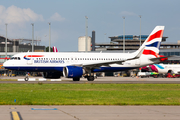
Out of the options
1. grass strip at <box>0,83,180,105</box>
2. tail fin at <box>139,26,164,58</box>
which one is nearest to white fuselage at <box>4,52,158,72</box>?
tail fin at <box>139,26,164,58</box>

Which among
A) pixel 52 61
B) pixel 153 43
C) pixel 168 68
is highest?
pixel 153 43

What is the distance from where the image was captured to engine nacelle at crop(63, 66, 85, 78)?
43.3 m

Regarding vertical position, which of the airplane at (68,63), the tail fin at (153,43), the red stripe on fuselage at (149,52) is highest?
the tail fin at (153,43)

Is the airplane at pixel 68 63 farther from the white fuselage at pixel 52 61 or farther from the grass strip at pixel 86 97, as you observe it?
the grass strip at pixel 86 97

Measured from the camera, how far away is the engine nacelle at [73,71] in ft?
142

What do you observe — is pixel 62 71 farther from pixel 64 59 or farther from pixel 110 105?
pixel 110 105

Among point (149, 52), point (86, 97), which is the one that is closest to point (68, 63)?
point (149, 52)

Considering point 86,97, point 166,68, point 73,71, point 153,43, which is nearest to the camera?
point 86,97

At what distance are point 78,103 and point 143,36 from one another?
172 metres

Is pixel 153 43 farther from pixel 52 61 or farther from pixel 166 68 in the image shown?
pixel 166 68

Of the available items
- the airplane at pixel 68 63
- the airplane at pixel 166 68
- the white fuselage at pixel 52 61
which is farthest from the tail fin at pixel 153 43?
the airplane at pixel 166 68

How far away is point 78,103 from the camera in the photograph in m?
18.4

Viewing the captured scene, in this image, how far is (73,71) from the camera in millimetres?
43500
